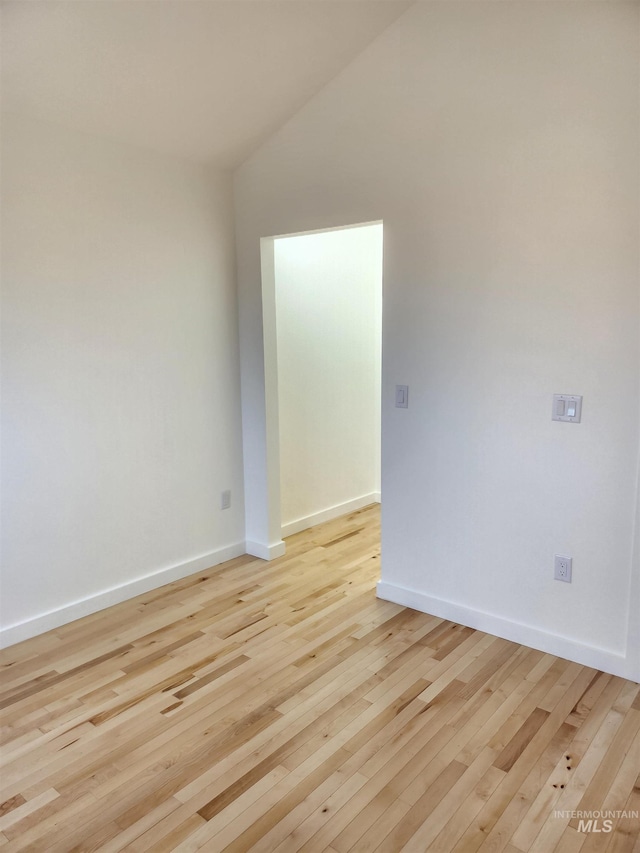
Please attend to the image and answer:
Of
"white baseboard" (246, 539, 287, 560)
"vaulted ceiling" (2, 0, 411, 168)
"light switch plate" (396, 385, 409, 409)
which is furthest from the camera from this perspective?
"white baseboard" (246, 539, 287, 560)

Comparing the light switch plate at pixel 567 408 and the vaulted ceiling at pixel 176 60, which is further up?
the vaulted ceiling at pixel 176 60

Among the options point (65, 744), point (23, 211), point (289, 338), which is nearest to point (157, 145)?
point (23, 211)

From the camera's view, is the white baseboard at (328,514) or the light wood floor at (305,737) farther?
the white baseboard at (328,514)

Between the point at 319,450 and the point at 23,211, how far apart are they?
2.49 m

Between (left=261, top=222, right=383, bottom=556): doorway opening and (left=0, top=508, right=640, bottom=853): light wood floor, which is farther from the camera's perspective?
(left=261, top=222, right=383, bottom=556): doorway opening

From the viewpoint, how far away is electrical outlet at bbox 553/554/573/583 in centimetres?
257

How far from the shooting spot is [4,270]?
2.59m

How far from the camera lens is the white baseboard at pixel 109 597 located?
281 cm

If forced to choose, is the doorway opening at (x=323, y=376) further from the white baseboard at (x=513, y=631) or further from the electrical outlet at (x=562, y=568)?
the electrical outlet at (x=562, y=568)

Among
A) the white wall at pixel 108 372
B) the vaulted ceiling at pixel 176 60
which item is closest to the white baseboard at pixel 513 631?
the white wall at pixel 108 372

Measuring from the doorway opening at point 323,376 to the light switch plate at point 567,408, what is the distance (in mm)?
1730

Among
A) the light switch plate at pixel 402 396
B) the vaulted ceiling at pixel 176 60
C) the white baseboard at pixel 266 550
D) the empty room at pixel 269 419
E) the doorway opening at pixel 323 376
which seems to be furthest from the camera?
the doorway opening at pixel 323 376

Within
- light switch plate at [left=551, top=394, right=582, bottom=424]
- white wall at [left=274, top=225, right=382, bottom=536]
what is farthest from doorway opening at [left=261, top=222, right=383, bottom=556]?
light switch plate at [left=551, top=394, right=582, bottom=424]

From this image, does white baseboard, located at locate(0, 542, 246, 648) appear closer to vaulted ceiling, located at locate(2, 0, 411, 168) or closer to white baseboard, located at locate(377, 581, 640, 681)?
white baseboard, located at locate(377, 581, 640, 681)
